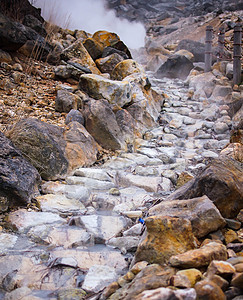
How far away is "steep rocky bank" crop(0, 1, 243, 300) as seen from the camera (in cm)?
174

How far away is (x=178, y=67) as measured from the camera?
11938 millimetres

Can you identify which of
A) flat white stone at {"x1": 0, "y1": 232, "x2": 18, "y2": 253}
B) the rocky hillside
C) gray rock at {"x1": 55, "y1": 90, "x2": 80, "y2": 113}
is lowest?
flat white stone at {"x1": 0, "y1": 232, "x2": 18, "y2": 253}

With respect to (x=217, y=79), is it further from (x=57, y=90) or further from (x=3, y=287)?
(x=3, y=287)

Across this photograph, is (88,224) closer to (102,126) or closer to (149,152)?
(102,126)

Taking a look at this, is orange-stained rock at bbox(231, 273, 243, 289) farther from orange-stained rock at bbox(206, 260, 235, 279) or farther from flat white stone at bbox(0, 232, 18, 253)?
flat white stone at bbox(0, 232, 18, 253)

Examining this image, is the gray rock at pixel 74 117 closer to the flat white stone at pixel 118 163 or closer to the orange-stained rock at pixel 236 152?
the flat white stone at pixel 118 163

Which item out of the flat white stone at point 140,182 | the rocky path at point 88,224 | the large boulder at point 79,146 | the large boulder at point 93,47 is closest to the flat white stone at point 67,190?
the rocky path at point 88,224

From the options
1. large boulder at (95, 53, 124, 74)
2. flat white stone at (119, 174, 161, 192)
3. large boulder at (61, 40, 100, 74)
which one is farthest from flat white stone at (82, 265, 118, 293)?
large boulder at (95, 53, 124, 74)

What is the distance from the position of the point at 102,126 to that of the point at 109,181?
139 cm

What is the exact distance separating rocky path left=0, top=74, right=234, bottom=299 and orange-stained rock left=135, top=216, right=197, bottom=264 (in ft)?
1.12

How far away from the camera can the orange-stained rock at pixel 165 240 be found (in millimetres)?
1743

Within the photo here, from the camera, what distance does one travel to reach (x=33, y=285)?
1.90m

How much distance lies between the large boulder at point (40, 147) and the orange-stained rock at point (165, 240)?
2156mm

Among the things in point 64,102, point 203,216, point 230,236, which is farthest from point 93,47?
point 230,236
